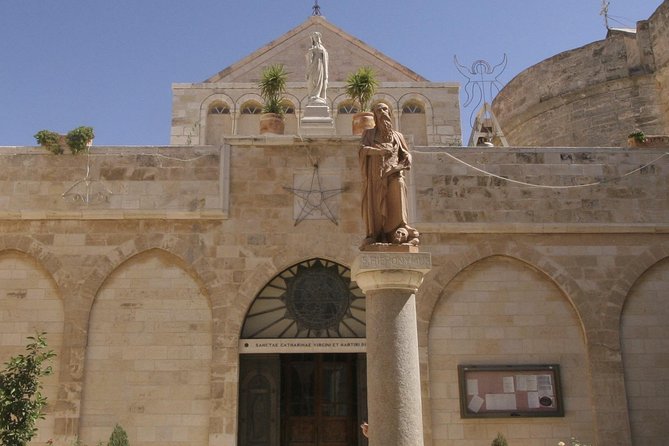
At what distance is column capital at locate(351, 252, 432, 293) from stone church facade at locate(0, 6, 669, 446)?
5363 mm

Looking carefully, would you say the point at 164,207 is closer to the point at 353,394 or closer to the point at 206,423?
the point at 206,423

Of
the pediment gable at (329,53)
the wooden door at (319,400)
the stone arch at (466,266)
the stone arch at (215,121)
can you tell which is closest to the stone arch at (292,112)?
the pediment gable at (329,53)

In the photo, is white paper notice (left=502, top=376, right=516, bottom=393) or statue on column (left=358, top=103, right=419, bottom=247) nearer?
statue on column (left=358, top=103, right=419, bottom=247)

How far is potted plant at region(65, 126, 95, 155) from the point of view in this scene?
13.2 meters

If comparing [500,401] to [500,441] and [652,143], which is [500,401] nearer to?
[500,441]

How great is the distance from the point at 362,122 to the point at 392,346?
718 centimetres

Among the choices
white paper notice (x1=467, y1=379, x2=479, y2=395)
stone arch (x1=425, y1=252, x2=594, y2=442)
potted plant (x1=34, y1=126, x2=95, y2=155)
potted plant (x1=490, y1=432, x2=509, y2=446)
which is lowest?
potted plant (x1=490, y1=432, x2=509, y2=446)

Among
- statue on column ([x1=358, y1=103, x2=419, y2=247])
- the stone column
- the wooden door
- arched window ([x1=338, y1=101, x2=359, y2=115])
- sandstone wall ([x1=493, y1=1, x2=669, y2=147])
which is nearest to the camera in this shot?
the stone column

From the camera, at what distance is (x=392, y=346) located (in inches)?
284

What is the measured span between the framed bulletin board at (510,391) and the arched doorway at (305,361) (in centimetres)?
207

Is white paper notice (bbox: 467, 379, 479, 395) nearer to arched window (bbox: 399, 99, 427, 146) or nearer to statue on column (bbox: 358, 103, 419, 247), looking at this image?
statue on column (bbox: 358, 103, 419, 247)

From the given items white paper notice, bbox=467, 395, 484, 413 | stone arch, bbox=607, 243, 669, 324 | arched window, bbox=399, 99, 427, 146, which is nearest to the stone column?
white paper notice, bbox=467, 395, 484, 413

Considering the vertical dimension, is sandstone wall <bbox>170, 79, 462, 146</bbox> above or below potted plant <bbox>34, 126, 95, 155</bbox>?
above

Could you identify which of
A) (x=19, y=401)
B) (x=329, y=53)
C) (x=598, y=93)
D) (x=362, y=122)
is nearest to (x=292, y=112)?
(x=329, y=53)
